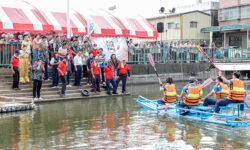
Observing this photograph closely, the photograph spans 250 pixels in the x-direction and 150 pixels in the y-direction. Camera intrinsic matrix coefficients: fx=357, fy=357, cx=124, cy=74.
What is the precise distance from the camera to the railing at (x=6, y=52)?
19.4 metres

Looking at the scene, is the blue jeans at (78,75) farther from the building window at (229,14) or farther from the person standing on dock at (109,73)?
the building window at (229,14)

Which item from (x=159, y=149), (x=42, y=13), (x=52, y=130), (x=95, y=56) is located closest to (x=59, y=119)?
(x=52, y=130)

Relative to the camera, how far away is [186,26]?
130 ft

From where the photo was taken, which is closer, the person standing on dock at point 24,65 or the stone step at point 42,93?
the stone step at point 42,93

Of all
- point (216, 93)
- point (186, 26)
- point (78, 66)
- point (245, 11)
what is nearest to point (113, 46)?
point (78, 66)

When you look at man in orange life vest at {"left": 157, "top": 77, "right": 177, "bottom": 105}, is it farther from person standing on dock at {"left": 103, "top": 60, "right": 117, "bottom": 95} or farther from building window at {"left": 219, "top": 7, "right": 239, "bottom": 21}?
building window at {"left": 219, "top": 7, "right": 239, "bottom": 21}

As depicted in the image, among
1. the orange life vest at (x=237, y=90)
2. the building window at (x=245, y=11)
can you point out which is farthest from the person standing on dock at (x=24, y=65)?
the building window at (x=245, y=11)

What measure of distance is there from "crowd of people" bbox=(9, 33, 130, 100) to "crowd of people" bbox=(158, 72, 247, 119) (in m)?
5.92

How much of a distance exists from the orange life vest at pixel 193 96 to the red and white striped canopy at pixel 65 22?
9867mm

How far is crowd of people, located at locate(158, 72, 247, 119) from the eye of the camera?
11.5 m

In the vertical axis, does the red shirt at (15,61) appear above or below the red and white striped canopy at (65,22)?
below

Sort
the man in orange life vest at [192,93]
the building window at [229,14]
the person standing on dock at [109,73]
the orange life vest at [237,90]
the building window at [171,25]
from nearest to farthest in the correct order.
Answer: the orange life vest at [237,90] < the man in orange life vest at [192,93] < the person standing on dock at [109,73] < the building window at [229,14] < the building window at [171,25]

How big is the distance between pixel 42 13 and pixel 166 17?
21.9m

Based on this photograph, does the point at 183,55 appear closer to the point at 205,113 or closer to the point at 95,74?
the point at 95,74
